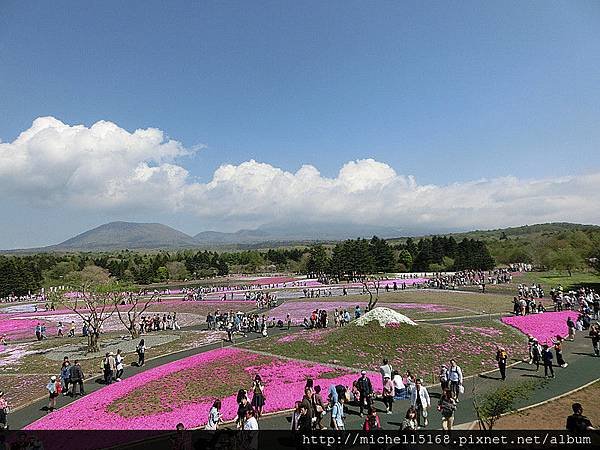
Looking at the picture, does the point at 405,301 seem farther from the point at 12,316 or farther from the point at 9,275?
the point at 9,275

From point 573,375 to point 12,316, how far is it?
2397 inches

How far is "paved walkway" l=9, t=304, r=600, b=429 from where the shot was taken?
49.1 ft

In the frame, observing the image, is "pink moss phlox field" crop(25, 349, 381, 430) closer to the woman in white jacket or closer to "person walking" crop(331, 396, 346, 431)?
"person walking" crop(331, 396, 346, 431)

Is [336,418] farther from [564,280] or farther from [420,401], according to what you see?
[564,280]

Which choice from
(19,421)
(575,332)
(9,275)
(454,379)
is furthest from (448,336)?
(9,275)

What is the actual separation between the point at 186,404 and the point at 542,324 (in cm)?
2652

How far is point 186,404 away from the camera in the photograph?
1717cm

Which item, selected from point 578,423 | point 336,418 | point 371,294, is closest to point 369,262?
point 371,294

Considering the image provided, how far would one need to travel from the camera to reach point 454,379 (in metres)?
16.5

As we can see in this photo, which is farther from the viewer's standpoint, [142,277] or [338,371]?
[142,277]

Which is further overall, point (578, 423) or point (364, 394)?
point (364, 394)

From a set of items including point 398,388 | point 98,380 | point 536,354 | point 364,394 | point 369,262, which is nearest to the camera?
point 364,394

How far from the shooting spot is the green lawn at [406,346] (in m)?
21.9

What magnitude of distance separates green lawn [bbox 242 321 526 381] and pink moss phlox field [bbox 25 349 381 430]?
6.73 ft
